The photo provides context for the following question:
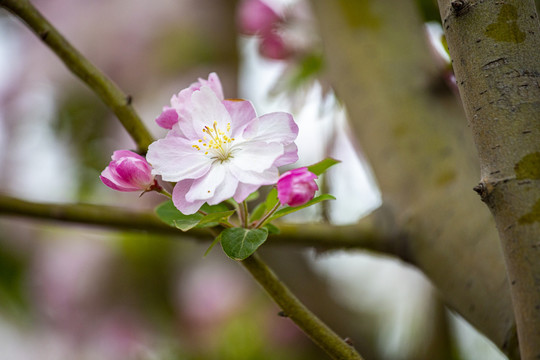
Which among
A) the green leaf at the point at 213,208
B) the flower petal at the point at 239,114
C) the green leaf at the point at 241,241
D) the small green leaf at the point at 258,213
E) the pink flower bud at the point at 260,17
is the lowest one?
the green leaf at the point at 241,241

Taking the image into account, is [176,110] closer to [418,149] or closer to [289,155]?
[289,155]

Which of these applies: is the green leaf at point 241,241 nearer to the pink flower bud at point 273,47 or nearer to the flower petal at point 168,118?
the flower petal at point 168,118

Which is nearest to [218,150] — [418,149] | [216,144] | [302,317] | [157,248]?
[216,144]

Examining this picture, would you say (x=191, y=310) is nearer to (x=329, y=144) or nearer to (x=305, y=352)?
(x=305, y=352)

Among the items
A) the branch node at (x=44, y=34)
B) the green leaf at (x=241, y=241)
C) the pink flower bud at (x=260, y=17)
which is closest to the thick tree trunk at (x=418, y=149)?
the pink flower bud at (x=260, y=17)

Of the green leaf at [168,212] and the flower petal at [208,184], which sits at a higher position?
the flower petal at [208,184]

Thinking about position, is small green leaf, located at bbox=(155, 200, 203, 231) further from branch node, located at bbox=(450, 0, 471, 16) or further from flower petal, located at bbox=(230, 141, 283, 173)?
branch node, located at bbox=(450, 0, 471, 16)
